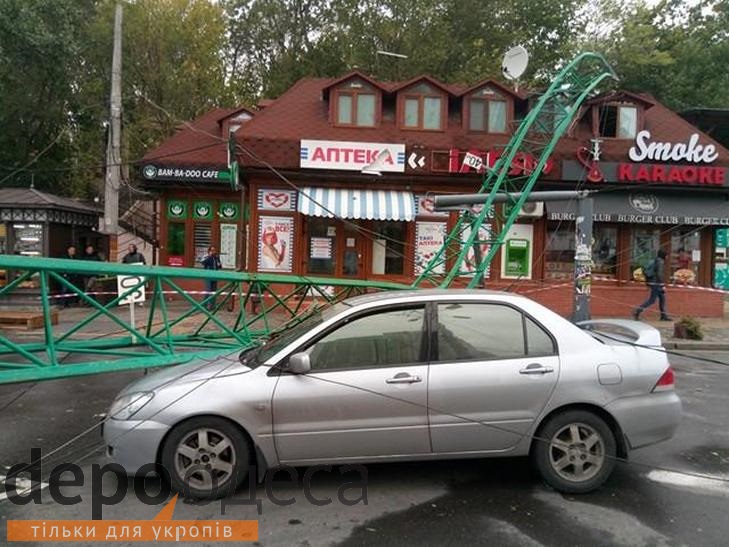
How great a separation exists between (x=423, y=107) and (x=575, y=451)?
13.3 m

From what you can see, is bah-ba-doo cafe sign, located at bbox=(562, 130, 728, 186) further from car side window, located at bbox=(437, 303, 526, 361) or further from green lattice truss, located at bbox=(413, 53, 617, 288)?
car side window, located at bbox=(437, 303, 526, 361)

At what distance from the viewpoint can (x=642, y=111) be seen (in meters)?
16.8

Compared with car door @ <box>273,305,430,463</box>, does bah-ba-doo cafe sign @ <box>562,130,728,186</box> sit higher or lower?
higher

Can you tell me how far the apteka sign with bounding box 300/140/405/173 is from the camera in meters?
15.6

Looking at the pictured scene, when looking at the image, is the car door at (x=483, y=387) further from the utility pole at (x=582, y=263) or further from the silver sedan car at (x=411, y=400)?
the utility pole at (x=582, y=263)

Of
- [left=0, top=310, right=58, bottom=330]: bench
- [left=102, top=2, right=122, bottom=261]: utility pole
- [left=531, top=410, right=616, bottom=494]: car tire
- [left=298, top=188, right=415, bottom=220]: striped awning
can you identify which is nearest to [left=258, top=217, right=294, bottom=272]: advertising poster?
[left=298, top=188, right=415, bottom=220]: striped awning

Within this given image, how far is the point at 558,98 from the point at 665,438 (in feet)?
35.8

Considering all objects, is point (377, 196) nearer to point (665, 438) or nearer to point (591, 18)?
point (665, 438)

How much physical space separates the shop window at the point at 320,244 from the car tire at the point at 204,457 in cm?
1202

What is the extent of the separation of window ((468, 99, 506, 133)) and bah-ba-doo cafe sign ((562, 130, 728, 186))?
2.11m

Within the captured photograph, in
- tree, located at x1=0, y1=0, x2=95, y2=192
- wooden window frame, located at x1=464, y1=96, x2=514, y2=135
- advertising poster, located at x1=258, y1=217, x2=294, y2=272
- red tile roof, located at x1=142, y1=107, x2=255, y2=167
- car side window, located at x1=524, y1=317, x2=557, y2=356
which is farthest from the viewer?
tree, located at x1=0, y1=0, x2=95, y2=192

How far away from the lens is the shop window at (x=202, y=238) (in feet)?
64.6

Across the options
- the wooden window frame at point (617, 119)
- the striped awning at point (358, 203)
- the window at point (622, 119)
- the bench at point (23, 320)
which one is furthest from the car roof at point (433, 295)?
the window at point (622, 119)

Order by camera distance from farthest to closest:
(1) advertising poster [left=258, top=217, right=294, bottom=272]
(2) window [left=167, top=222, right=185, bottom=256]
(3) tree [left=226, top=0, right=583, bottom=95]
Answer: (3) tree [left=226, top=0, right=583, bottom=95] → (2) window [left=167, top=222, right=185, bottom=256] → (1) advertising poster [left=258, top=217, right=294, bottom=272]
